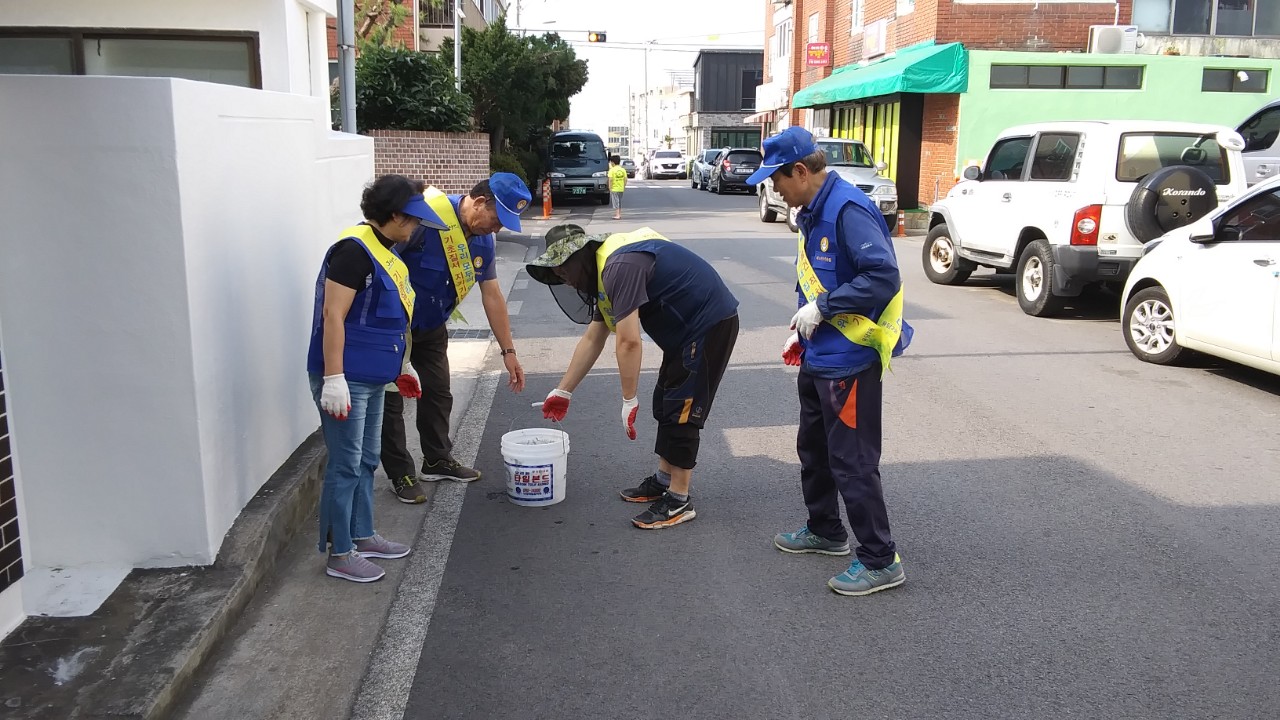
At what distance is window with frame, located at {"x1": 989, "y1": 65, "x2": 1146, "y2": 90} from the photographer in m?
23.1

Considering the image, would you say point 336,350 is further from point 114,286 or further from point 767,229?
point 767,229

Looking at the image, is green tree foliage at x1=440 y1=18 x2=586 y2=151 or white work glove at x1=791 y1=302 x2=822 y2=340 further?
green tree foliage at x1=440 y1=18 x2=586 y2=151

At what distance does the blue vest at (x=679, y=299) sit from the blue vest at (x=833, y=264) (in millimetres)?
671

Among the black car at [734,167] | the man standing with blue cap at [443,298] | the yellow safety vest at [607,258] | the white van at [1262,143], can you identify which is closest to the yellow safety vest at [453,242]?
the man standing with blue cap at [443,298]

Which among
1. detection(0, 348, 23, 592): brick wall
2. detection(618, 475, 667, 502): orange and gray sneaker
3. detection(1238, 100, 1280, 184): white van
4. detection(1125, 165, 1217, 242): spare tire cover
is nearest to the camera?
detection(0, 348, 23, 592): brick wall

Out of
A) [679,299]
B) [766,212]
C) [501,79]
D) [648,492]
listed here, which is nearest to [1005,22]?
[766,212]

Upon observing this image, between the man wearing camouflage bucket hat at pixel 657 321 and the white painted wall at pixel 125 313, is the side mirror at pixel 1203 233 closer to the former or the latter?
the man wearing camouflage bucket hat at pixel 657 321

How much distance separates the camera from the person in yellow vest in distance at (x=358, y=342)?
4.17 metres

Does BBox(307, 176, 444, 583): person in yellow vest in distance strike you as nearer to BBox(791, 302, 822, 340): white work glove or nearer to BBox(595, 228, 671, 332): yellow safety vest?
BBox(595, 228, 671, 332): yellow safety vest

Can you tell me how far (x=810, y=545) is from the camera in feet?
16.0

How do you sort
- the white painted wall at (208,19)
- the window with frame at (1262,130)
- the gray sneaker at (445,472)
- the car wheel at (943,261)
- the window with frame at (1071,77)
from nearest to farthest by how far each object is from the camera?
the gray sneaker at (445,472) → the white painted wall at (208,19) → the car wheel at (943,261) → the window with frame at (1262,130) → the window with frame at (1071,77)

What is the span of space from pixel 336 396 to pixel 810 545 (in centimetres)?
223

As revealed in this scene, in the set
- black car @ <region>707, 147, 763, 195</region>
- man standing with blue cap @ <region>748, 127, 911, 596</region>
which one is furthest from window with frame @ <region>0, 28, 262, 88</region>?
black car @ <region>707, 147, 763, 195</region>

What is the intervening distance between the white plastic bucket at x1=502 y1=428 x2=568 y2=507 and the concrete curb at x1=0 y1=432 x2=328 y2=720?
1.25 meters
